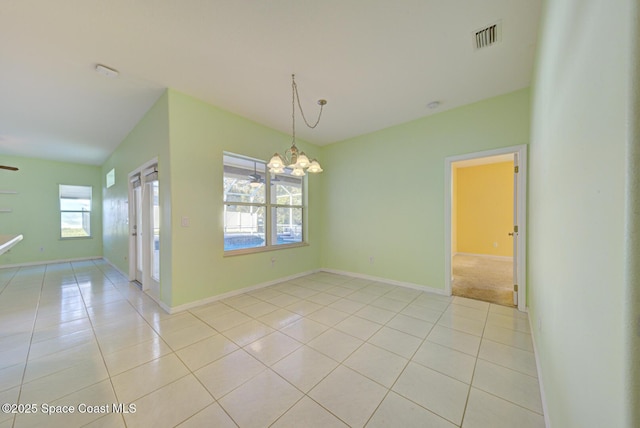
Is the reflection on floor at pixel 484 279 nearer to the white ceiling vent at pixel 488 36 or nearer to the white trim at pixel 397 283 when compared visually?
the white trim at pixel 397 283

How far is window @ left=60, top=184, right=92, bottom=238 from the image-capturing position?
21.2 ft

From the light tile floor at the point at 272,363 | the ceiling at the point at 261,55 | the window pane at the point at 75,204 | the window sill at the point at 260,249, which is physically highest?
the ceiling at the point at 261,55

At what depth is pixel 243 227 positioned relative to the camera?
3.90m

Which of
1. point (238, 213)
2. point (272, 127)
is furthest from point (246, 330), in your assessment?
point (272, 127)

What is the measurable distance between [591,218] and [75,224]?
33.0ft

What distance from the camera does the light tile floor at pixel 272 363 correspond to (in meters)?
1.46

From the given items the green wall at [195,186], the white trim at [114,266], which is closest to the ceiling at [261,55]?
the green wall at [195,186]

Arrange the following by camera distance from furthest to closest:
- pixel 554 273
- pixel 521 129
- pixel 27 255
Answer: pixel 27 255
pixel 521 129
pixel 554 273

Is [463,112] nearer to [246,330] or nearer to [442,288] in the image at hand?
[442,288]

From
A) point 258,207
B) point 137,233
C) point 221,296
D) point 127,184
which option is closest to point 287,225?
point 258,207

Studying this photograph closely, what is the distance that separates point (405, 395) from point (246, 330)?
1.69 m

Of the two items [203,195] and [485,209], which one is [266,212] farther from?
[485,209]

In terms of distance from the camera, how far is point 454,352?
209 cm

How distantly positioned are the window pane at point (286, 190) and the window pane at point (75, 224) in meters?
6.58
